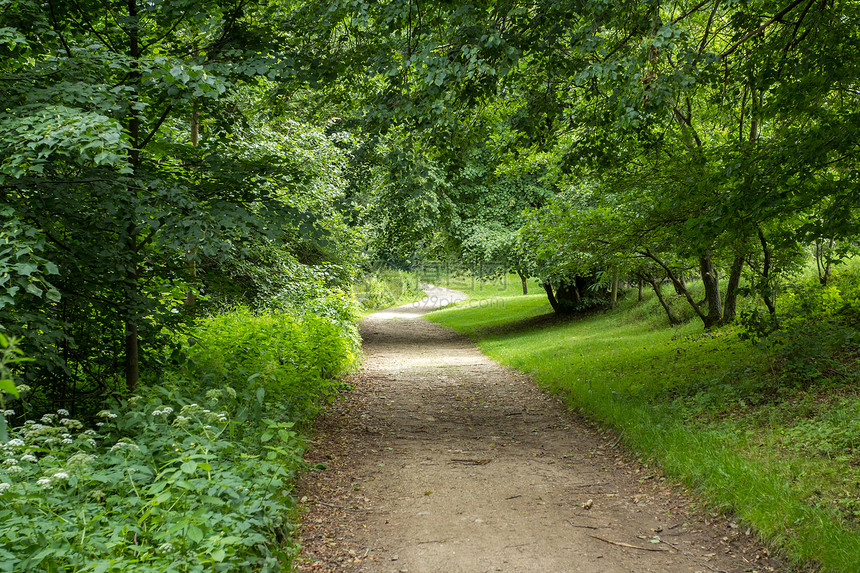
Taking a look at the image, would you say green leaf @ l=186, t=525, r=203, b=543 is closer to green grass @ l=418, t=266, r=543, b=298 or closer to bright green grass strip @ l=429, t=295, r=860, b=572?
bright green grass strip @ l=429, t=295, r=860, b=572

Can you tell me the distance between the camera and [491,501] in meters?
5.21

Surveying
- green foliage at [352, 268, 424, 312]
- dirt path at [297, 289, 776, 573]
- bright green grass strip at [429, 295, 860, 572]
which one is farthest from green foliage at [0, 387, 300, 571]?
green foliage at [352, 268, 424, 312]

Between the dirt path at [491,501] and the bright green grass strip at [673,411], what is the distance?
26 centimetres

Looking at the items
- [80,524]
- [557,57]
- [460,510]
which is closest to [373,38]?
[557,57]

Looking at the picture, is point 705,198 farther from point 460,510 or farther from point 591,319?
point 591,319

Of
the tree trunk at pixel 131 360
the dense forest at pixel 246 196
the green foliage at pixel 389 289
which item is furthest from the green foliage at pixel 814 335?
the green foliage at pixel 389 289

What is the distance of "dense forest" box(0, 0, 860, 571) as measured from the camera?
12.1 feet

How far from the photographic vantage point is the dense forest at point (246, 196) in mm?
3684

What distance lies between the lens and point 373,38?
8195 mm

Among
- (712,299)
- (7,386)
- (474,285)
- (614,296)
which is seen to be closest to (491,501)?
(7,386)

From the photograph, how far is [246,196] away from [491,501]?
389 centimetres

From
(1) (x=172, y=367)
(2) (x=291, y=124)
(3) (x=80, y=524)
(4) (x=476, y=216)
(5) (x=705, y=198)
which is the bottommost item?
(3) (x=80, y=524)

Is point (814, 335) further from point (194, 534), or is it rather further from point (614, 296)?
point (614, 296)

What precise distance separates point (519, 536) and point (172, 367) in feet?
14.3
